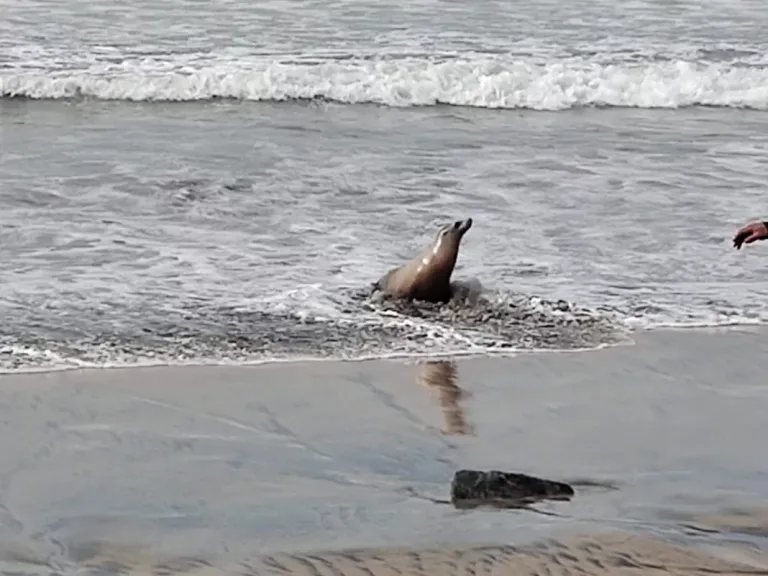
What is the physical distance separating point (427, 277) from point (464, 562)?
317cm

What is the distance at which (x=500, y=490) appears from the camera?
4.23 meters

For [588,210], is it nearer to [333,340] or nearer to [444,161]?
[444,161]

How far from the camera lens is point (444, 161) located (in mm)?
10594

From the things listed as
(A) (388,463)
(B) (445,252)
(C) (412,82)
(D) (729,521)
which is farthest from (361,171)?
(D) (729,521)

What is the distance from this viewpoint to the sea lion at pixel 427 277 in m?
6.85

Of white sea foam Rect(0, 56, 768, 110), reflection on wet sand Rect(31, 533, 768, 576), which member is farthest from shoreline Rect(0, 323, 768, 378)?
white sea foam Rect(0, 56, 768, 110)

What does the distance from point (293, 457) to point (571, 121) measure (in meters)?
8.59

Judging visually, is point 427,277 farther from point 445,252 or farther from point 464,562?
point 464,562

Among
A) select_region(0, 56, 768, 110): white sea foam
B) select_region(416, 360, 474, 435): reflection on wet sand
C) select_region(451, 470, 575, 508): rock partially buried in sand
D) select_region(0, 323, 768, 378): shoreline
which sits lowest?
select_region(0, 56, 768, 110): white sea foam

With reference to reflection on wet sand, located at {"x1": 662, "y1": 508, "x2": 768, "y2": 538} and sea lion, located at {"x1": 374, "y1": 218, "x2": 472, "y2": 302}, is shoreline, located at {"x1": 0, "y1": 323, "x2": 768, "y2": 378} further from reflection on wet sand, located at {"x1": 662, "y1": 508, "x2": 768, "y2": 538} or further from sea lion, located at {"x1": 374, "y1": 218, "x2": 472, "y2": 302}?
reflection on wet sand, located at {"x1": 662, "y1": 508, "x2": 768, "y2": 538}

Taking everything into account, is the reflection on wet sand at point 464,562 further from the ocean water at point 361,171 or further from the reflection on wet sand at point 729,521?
the ocean water at point 361,171

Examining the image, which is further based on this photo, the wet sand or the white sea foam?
the white sea foam

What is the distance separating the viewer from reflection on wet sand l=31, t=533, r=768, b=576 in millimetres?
3740

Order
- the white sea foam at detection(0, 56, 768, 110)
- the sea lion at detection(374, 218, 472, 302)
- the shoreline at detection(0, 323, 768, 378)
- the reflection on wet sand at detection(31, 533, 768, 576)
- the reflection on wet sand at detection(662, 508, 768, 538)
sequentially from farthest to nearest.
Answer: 1. the white sea foam at detection(0, 56, 768, 110)
2. the sea lion at detection(374, 218, 472, 302)
3. the shoreline at detection(0, 323, 768, 378)
4. the reflection on wet sand at detection(662, 508, 768, 538)
5. the reflection on wet sand at detection(31, 533, 768, 576)
